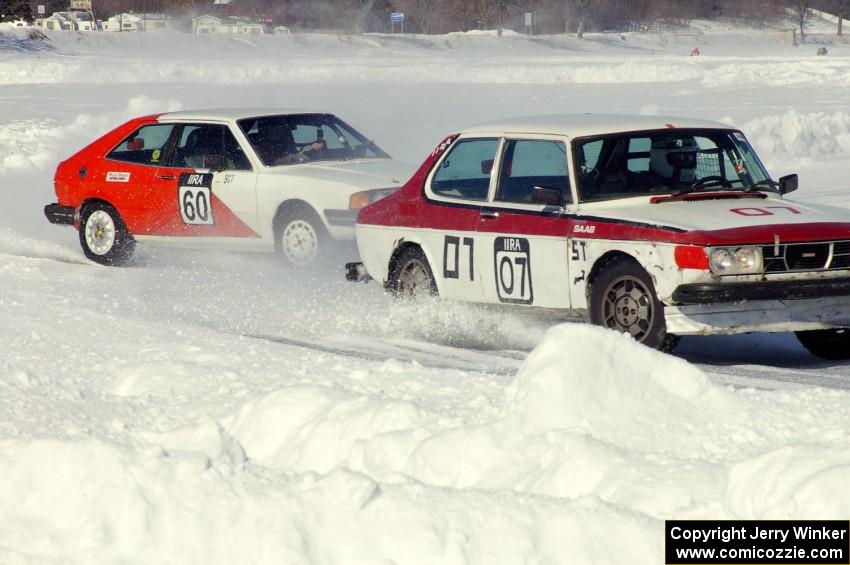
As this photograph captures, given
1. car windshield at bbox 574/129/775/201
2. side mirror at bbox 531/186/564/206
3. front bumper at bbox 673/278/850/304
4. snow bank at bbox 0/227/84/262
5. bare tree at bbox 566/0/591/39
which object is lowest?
snow bank at bbox 0/227/84/262

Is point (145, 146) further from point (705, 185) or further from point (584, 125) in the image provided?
point (705, 185)

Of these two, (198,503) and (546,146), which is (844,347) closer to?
(546,146)

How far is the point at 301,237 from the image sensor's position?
11906mm

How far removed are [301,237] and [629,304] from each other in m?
4.67

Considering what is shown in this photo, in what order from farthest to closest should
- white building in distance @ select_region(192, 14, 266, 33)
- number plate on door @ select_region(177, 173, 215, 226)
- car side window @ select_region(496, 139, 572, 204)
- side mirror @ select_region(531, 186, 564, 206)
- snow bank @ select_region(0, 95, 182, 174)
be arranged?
white building in distance @ select_region(192, 14, 266, 33) < snow bank @ select_region(0, 95, 182, 174) < number plate on door @ select_region(177, 173, 215, 226) < car side window @ select_region(496, 139, 572, 204) < side mirror @ select_region(531, 186, 564, 206)

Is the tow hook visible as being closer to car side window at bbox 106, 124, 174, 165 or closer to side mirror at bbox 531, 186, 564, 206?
side mirror at bbox 531, 186, 564, 206

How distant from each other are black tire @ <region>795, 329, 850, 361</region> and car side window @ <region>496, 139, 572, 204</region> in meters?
1.87

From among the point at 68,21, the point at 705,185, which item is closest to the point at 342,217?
the point at 705,185

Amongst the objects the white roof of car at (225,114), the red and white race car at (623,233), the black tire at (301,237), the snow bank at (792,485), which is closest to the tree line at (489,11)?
the white roof of car at (225,114)

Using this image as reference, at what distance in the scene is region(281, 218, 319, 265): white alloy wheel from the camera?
11.8 meters

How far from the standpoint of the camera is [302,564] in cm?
451

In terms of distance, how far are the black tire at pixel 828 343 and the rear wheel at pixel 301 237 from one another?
4.59 metres

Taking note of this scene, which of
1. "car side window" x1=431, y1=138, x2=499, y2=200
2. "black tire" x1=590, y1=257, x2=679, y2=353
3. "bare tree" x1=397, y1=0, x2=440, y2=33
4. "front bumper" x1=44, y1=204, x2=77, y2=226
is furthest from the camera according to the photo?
"bare tree" x1=397, y1=0, x2=440, y2=33

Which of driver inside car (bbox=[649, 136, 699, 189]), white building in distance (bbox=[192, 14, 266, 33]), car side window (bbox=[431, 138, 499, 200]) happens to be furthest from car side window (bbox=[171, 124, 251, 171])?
white building in distance (bbox=[192, 14, 266, 33])
